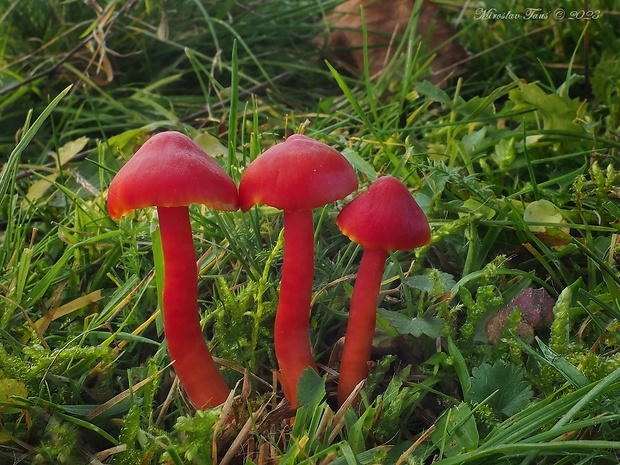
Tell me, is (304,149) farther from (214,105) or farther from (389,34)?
(389,34)

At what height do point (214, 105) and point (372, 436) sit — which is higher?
point (214, 105)

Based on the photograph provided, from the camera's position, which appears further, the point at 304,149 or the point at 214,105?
the point at 214,105

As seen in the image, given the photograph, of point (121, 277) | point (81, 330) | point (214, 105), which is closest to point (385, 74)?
point (214, 105)

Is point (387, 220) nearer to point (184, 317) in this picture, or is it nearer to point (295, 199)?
point (295, 199)

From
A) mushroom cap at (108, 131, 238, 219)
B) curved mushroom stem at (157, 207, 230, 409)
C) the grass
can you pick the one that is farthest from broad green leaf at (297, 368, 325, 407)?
mushroom cap at (108, 131, 238, 219)

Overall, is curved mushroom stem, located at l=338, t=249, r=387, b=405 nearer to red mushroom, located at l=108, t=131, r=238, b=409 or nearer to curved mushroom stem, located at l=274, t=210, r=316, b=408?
curved mushroom stem, located at l=274, t=210, r=316, b=408

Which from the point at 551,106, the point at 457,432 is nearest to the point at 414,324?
the point at 457,432

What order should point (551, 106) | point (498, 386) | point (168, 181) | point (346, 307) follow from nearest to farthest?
point (168, 181) < point (498, 386) < point (346, 307) < point (551, 106)
